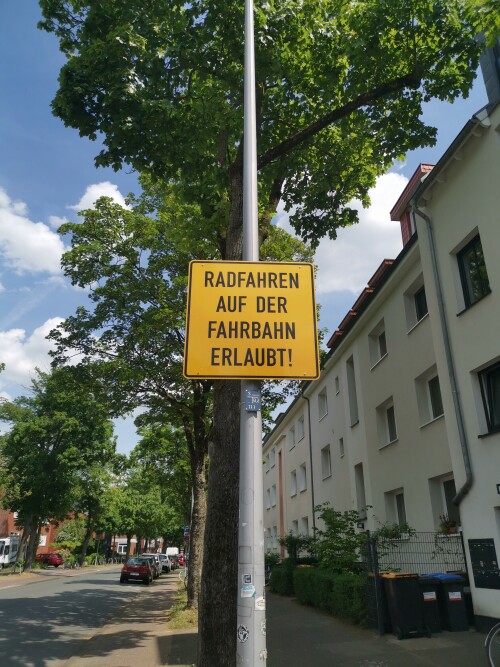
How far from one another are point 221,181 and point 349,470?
42.9ft

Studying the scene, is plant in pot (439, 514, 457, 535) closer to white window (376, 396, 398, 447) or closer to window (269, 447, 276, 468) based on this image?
white window (376, 396, 398, 447)

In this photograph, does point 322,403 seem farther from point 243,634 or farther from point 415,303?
point 243,634

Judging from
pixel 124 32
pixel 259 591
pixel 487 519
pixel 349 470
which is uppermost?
pixel 124 32

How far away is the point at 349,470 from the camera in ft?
60.7

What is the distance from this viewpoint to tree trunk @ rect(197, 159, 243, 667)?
4516mm

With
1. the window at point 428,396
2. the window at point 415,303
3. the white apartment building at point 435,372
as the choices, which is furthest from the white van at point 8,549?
the window at point 415,303

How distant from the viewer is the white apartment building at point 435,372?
9.27 meters

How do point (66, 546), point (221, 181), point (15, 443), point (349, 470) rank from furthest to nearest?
point (66, 546), point (15, 443), point (349, 470), point (221, 181)

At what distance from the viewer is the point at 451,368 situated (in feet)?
34.0

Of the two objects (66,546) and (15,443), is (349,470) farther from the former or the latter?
(66,546)

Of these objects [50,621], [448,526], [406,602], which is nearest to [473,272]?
[448,526]

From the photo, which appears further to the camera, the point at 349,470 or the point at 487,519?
the point at 349,470

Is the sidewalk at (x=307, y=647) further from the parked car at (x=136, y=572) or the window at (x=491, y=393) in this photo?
the parked car at (x=136, y=572)

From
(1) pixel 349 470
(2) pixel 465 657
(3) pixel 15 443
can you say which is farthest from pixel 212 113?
(3) pixel 15 443
